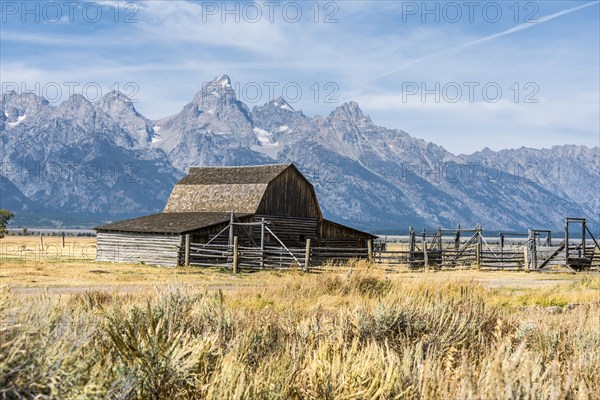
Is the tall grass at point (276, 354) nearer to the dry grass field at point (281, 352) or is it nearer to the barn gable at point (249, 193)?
the dry grass field at point (281, 352)

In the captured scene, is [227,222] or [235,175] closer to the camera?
[227,222]

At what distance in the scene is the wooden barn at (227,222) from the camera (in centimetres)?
3641

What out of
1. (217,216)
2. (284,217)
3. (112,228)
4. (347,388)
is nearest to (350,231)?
(284,217)

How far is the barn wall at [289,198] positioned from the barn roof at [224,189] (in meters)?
0.46

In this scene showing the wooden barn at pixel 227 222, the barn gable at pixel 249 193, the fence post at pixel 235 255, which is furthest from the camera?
the barn gable at pixel 249 193

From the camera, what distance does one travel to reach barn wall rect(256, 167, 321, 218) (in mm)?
41594

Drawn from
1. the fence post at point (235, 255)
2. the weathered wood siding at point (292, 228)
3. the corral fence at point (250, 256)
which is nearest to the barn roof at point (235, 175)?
the weathered wood siding at point (292, 228)

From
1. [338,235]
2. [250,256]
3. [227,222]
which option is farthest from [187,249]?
[338,235]

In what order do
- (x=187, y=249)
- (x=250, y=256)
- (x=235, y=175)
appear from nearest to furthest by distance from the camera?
1. (x=250, y=256)
2. (x=187, y=249)
3. (x=235, y=175)

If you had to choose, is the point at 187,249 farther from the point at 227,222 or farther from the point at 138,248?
the point at 138,248

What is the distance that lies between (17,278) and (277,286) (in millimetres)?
11479

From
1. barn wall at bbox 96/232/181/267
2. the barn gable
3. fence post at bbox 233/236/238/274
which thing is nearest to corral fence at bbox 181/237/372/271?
fence post at bbox 233/236/238/274

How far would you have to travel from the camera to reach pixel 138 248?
3825 centimetres

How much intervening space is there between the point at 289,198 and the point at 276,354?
3552 centimetres
